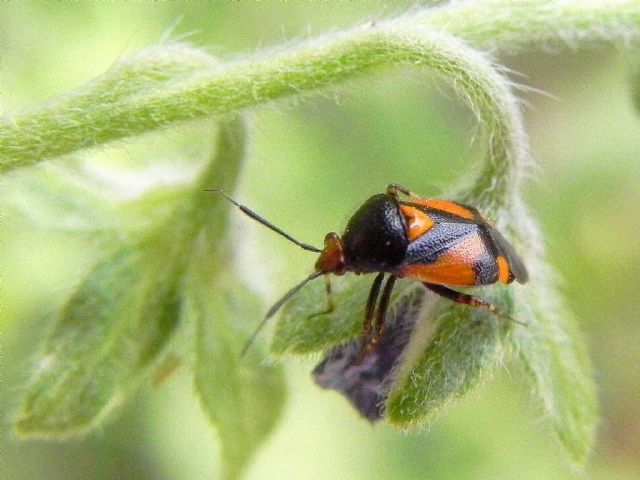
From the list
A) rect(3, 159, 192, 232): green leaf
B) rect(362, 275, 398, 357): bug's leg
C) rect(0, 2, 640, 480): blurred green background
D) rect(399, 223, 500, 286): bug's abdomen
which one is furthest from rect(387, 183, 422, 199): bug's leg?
rect(0, 2, 640, 480): blurred green background

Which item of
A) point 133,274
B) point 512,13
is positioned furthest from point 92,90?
point 512,13

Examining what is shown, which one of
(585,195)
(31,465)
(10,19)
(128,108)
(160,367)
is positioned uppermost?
(128,108)

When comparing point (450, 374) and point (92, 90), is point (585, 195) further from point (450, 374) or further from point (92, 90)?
point (92, 90)

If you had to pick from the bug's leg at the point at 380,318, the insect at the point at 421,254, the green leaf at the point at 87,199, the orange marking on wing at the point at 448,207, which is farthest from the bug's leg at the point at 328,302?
the green leaf at the point at 87,199

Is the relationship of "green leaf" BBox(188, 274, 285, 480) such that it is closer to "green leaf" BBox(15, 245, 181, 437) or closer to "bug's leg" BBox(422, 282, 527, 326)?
"green leaf" BBox(15, 245, 181, 437)

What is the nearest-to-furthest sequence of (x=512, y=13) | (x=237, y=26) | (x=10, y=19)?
1. (x=512, y=13)
2. (x=10, y=19)
3. (x=237, y=26)

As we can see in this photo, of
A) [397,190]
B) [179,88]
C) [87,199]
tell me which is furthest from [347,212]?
[179,88]
